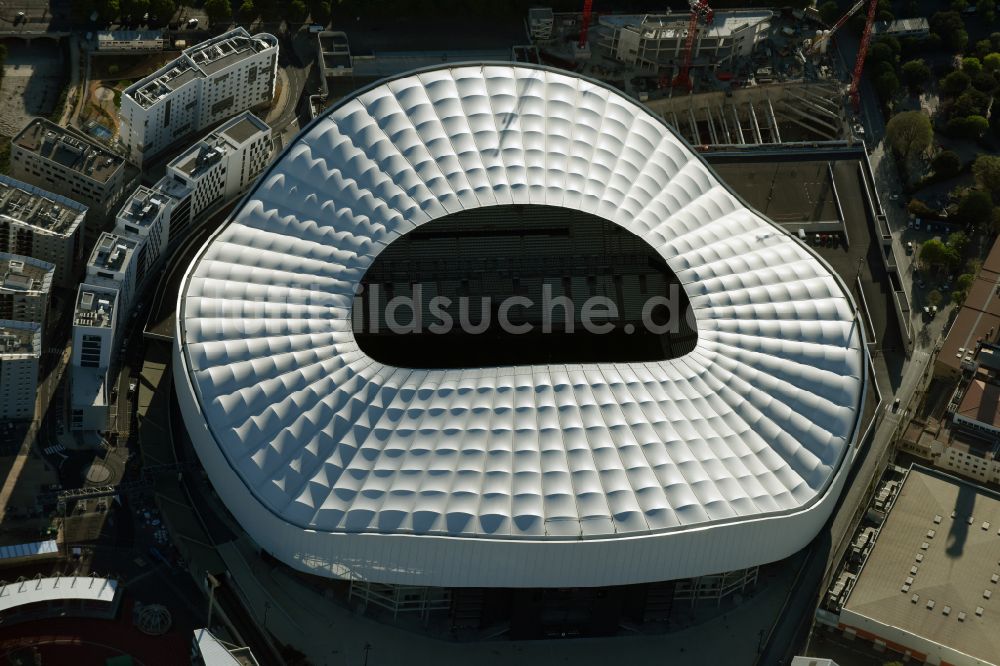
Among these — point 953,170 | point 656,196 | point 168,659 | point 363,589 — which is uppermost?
point 953,170

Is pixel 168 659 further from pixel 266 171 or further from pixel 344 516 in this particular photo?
pixel 266 171

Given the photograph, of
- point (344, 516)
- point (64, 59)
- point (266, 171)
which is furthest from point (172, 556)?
point (64, 59)

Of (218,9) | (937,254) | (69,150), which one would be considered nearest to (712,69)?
(937,254)

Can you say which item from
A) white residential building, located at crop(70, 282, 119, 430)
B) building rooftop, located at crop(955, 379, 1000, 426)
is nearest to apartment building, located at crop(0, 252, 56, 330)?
white residential building, located at crop(70, 282, 119, 430)

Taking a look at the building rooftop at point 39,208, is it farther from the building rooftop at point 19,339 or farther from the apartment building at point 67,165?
the building rooftop at point 19,339

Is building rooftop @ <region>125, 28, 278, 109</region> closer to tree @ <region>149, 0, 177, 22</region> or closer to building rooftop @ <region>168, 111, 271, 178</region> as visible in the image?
building rooftop @ <region>168, 111, 271, 178</region>

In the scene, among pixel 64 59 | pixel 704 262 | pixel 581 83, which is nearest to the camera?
pixel 704 262
